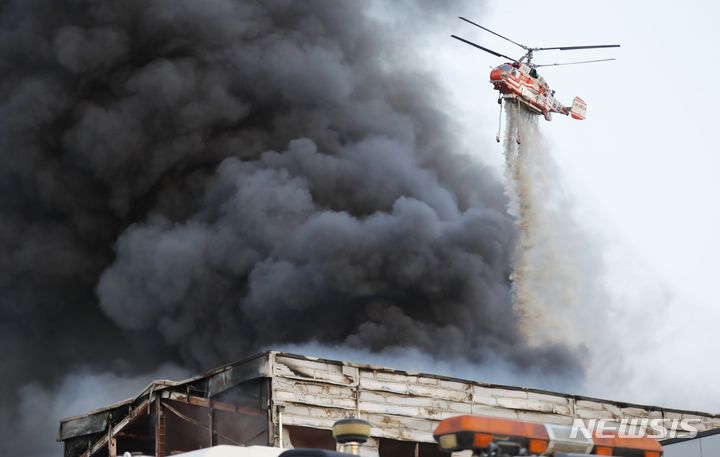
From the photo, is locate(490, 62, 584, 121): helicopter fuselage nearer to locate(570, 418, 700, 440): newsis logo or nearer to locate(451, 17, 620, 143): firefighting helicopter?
locate(451, 17, 620, 143): firefighting helicopter

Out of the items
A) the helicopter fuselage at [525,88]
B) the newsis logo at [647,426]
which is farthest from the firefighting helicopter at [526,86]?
the newsis logo at [647,426]

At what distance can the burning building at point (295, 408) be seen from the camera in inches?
1537

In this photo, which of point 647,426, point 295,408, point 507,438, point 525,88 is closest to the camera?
point 507,438

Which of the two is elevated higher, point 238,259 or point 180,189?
point 180,189

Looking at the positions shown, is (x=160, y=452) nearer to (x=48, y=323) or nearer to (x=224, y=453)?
(x=224, y=453)

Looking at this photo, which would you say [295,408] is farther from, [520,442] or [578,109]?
[578,109]

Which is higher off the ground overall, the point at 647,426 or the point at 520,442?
the point at 647,426

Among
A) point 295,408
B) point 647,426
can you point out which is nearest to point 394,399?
point 295,408

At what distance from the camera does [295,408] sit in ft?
128

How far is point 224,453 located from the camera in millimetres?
27094

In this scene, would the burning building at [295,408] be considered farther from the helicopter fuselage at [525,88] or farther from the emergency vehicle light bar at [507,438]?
the helicopter fuselage at [525,88]

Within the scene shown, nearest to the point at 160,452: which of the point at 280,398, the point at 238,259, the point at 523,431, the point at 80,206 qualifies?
the point at 280,398

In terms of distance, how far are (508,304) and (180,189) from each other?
18629mm

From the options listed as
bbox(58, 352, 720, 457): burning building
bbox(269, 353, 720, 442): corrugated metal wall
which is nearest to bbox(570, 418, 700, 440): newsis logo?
bbox(269, 353, 720, 442): corrugated metal wall
